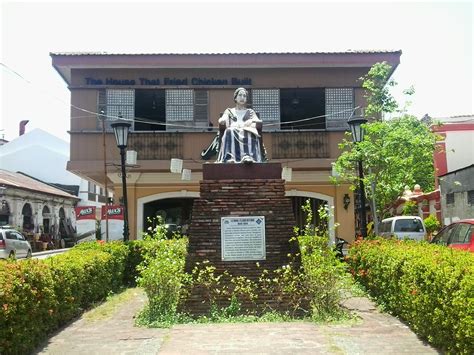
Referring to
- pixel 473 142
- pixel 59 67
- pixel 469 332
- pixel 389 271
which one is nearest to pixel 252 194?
pixel 389 271

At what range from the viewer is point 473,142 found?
934 inches

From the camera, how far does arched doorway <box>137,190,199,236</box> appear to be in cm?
1894

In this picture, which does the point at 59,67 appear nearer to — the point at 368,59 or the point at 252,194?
the point at 368,59

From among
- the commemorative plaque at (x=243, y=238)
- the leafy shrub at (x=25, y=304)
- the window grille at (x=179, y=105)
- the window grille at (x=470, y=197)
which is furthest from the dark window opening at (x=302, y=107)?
the leafy shrub at (x=25, y=304)

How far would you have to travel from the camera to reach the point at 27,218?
3052cm

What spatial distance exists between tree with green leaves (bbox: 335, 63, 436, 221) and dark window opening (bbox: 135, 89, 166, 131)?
6507mm

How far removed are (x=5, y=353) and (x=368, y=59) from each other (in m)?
15.4

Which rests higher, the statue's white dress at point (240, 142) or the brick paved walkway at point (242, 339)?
the statue's white dress at point (240, 142)

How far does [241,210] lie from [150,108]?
10.9 metres

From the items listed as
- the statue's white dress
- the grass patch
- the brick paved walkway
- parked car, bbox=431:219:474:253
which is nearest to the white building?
the grass patch

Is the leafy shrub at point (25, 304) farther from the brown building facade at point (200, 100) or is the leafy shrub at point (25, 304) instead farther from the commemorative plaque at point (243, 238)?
the brown building facade at point (200, 100)

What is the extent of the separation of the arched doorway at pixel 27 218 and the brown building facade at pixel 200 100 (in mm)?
13488

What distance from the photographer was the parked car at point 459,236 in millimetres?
9514

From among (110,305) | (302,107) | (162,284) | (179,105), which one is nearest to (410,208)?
(302,107)
